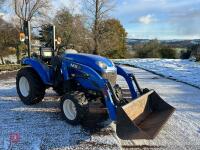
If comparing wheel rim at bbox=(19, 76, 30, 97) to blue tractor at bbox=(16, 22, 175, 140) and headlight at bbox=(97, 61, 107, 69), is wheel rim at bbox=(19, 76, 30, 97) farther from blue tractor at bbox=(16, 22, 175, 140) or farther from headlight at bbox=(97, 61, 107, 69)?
headlight at bbox=(97, 61, 107, 69)

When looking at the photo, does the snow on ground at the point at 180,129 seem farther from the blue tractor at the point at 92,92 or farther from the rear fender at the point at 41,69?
the rear fender at the point at 41,69

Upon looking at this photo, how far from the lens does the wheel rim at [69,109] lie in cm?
559

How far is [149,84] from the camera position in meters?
10.8

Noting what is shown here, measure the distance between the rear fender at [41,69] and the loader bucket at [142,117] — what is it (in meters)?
2.01

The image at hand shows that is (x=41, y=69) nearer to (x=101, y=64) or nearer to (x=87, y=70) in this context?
(x=87, y=70)

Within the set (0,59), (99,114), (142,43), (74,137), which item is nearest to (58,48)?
(99,114)

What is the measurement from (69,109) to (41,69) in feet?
4.39

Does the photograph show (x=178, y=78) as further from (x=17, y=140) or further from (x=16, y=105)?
(x=17, y=140)

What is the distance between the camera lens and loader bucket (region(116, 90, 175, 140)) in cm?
454

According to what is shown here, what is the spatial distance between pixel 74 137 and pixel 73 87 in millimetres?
1309

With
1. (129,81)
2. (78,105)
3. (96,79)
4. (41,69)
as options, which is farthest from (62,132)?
(41,69)

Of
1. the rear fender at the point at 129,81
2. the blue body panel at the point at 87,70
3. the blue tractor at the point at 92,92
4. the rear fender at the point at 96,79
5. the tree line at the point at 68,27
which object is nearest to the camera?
the blue tractor at the point at 92,92

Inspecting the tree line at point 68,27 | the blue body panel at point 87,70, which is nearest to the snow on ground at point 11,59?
the tree line at point 68,27

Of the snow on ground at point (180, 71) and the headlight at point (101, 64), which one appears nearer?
the headlight at point (101, 64)
